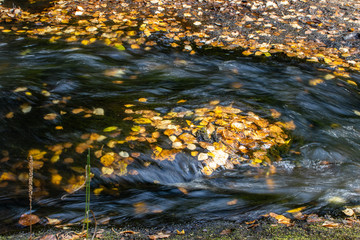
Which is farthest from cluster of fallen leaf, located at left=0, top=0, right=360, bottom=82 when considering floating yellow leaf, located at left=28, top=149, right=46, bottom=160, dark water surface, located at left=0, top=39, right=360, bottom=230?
floating yellow leaf, located at left=28, top=149, right=46, bottom=160

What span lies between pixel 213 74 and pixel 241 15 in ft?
8.93

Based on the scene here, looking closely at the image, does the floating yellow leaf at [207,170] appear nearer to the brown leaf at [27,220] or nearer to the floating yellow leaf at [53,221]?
the floating yellow leaf at [53,221]

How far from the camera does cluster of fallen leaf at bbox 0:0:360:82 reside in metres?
6.28

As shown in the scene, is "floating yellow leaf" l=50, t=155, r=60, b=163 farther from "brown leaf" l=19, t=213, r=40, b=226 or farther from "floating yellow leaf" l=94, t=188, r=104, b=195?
"brown leaf" l=19, t=213, r=40, b=226

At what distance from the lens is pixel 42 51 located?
5898 millimetres

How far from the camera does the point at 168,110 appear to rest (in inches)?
170

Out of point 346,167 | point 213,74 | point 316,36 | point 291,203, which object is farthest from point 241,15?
point 291,203

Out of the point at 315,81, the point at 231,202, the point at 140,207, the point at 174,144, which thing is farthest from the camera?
the point at 315,81

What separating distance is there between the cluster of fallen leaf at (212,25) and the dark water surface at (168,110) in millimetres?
462

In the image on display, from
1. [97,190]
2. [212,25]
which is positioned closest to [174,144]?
[97,190]

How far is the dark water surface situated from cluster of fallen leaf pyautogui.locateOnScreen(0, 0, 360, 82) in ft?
1.52

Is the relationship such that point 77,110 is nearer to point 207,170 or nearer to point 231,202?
point 207,170

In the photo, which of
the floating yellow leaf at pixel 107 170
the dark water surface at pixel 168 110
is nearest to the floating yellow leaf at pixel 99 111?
the dark water surface at pixel 168 110

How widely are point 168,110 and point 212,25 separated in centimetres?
343
